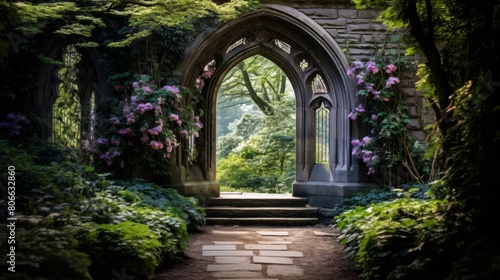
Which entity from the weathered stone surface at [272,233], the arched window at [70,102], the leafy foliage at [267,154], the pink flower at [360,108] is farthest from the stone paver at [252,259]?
the leafy foliage at [267,154]

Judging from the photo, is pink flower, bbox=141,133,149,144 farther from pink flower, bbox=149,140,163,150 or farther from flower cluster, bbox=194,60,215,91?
flower cluster, bbox=194,60,215,91

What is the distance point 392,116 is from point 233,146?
328 inches

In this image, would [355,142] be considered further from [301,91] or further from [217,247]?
[217,247]

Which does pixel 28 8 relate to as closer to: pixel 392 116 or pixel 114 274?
pixel 114 274

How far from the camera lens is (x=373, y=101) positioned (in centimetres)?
894

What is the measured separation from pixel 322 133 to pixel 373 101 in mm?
1107

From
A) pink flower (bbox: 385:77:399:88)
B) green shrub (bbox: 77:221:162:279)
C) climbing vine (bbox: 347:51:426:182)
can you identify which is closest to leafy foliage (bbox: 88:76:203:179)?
climbing vine (bbox: 347:51:426:182)

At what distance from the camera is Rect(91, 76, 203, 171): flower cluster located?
8250 mm

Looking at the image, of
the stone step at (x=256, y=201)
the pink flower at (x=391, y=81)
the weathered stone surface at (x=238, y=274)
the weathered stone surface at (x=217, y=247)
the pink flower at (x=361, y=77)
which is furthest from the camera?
the stone step at (x=256, y=201)

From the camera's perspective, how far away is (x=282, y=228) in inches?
332

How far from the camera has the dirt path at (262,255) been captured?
17.3ft

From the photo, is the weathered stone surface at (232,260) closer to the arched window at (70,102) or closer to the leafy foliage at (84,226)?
the leafy foliage at (84,226)

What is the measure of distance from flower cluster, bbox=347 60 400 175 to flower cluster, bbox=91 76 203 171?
2.50 meters

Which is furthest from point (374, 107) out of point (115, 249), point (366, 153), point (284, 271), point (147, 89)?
point (115, 249)
